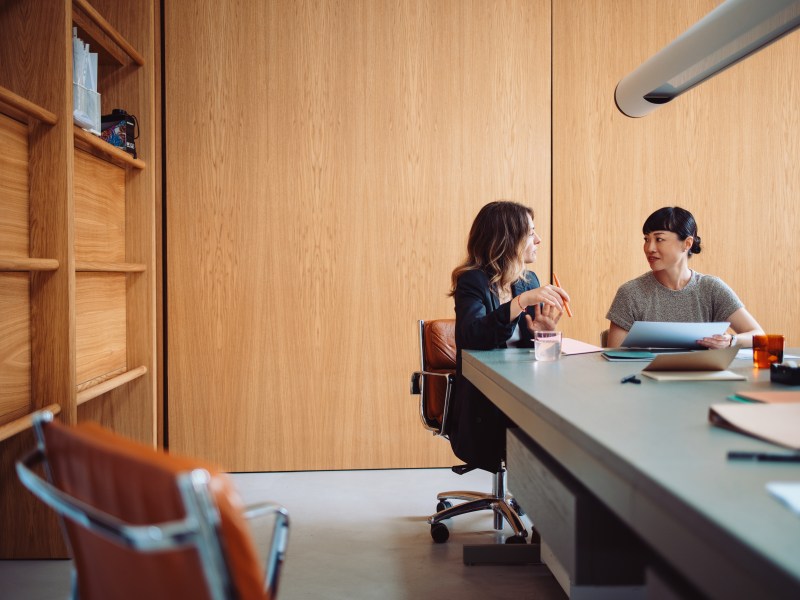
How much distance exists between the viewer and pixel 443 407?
2594 mm

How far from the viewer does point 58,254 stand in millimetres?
2273

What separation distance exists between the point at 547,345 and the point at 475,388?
0.43 meters

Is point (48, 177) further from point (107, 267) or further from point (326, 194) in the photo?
point (326, 194)

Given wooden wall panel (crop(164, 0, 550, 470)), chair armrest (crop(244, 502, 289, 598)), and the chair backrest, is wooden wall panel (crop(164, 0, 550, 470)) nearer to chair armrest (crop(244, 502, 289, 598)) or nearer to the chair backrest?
the chair backrest

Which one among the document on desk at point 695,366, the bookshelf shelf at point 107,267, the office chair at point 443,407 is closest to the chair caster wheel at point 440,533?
the office chair at point 443,407

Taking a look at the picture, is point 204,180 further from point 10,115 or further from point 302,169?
point 10,115

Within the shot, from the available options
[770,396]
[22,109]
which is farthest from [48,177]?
[770,396]

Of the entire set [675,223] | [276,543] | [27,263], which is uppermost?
[675,223]

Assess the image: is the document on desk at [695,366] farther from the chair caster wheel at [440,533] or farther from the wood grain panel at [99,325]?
the wood grain panel at [99,325]

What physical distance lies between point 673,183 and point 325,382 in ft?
7.08

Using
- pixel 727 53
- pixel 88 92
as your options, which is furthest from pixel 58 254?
pixel 727 53

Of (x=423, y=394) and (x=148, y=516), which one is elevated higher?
(x=148, y=516)

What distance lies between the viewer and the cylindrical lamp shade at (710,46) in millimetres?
1485

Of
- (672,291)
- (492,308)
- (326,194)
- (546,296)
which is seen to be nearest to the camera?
(546,296)
